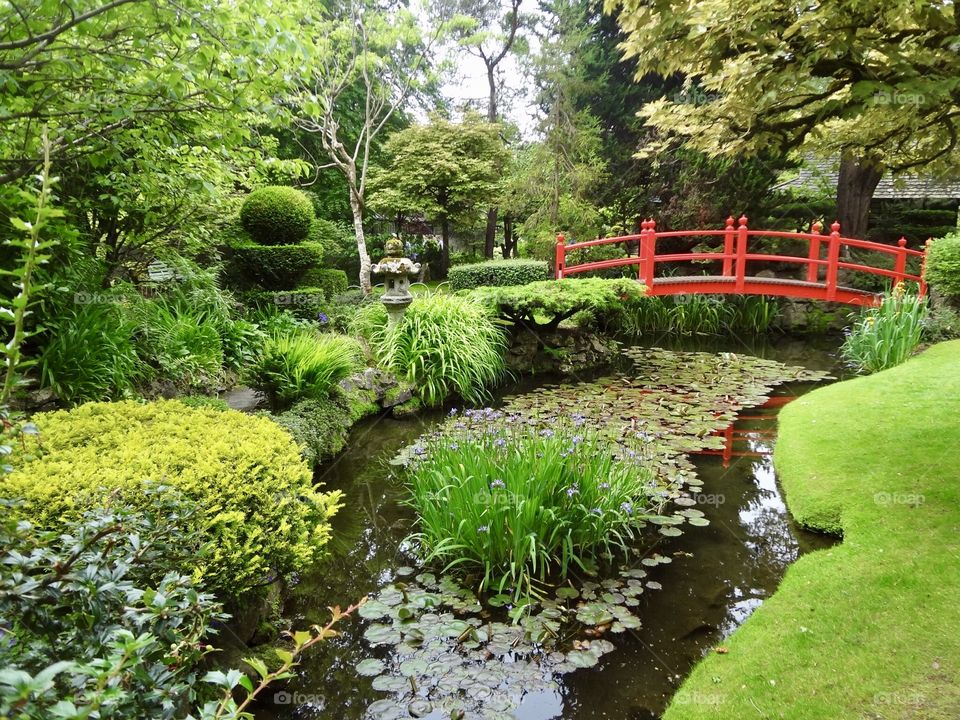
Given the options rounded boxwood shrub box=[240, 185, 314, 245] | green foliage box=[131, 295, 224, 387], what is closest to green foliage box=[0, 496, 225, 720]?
green foliage box=[131, 295, 224, 387]

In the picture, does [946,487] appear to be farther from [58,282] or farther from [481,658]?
[58,282]

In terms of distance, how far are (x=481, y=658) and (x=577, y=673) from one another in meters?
0.47

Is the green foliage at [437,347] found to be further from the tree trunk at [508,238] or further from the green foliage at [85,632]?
the tree trunk at [508,238]

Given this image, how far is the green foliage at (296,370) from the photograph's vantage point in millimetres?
5609

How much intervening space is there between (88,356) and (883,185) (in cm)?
1601

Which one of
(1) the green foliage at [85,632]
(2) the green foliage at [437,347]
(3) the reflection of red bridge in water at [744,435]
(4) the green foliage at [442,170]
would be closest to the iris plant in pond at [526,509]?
(3) the reflection of red bridge in water at [744,435]

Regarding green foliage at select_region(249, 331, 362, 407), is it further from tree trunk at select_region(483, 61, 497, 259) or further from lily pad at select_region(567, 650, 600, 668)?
tree trunk at select_region(483, 61, 497, 259)

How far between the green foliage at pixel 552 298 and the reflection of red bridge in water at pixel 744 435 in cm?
259

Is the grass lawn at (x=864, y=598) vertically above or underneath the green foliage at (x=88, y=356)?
underneath

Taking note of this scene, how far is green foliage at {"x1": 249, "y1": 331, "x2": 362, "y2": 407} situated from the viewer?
18.4ft

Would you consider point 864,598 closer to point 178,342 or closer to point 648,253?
point 178,342

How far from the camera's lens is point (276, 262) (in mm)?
8797

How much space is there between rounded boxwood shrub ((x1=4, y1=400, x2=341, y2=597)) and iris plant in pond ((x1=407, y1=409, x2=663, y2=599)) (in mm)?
936

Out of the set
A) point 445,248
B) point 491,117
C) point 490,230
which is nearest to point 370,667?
point 445,248
